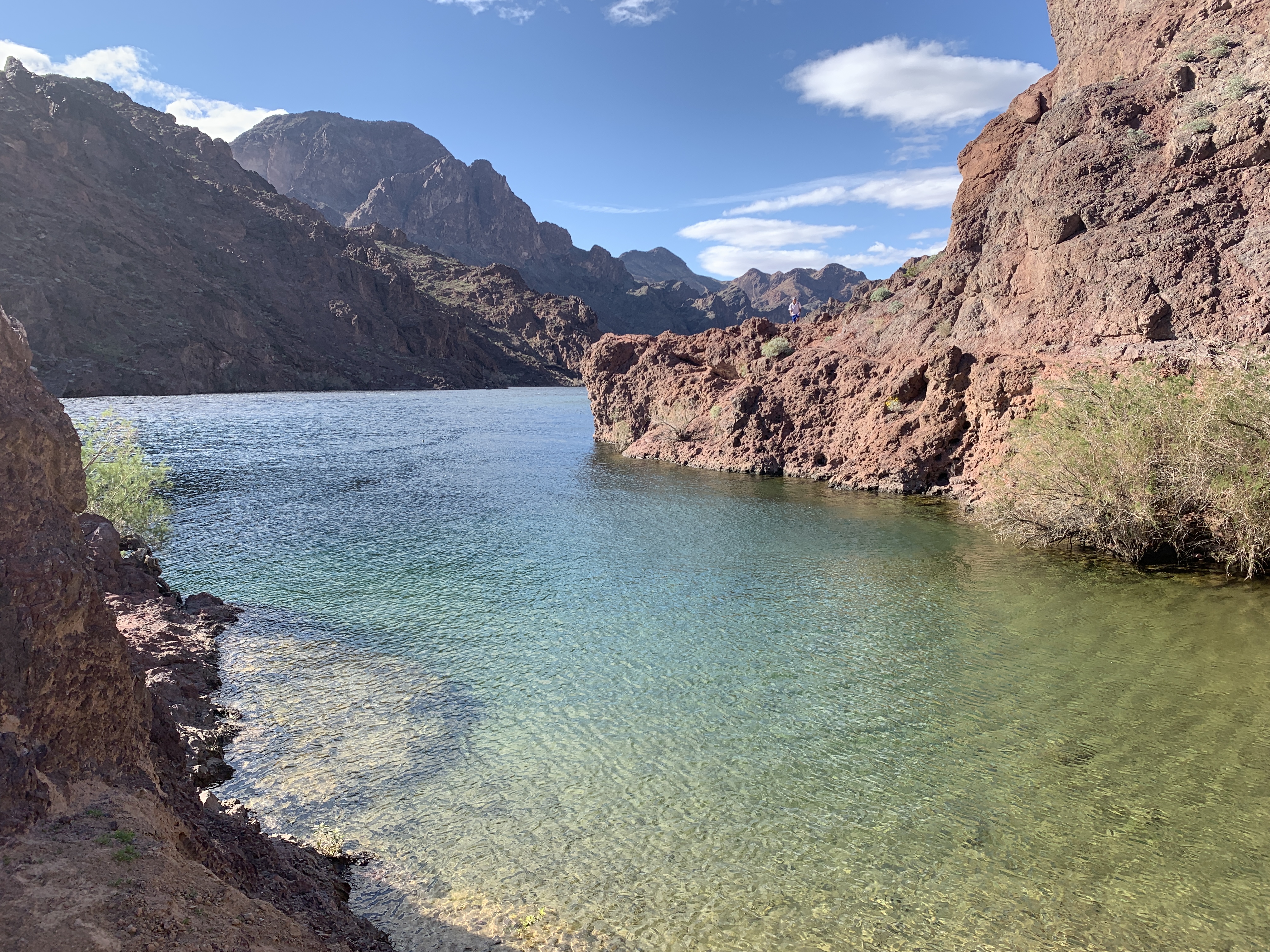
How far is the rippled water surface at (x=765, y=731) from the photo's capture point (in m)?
5.30

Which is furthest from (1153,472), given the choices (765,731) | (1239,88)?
(1239,88)

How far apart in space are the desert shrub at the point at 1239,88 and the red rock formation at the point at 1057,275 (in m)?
0.03

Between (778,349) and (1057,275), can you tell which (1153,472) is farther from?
(778,349)

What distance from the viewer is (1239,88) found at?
17.0 metres

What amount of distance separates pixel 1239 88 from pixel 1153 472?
11215 millimetres

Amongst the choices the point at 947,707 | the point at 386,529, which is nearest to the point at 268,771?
the point at 947,707

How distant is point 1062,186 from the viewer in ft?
67.3

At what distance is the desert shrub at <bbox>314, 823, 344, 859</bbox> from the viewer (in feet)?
18.8

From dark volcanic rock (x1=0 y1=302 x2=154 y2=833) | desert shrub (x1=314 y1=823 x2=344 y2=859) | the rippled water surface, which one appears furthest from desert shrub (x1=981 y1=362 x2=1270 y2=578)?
dark volcanic rock (x1=0 y1=302 x2=154 y2=833)

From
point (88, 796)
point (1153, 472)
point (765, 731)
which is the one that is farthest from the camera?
point (1153, 472)

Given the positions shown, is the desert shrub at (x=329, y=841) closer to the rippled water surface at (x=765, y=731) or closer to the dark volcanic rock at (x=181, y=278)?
the rippled water surface at (x=765, y=731)

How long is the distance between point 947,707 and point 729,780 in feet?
9.77

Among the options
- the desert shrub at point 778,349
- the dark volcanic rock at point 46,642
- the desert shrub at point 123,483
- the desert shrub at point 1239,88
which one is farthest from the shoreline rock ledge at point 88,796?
the desert shrub at point 778,349

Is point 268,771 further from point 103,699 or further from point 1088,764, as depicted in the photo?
point 1088,764
